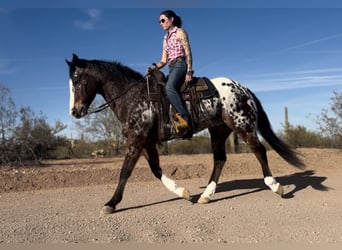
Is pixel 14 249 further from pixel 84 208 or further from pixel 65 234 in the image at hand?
pixel 84 208

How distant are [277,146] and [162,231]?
3896 mm

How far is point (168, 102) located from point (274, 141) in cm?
258

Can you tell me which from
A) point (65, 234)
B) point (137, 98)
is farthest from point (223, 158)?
point (65, 234)

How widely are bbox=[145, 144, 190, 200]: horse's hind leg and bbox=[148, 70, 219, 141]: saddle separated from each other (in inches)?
18.4

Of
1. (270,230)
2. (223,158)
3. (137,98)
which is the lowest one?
(270,230)

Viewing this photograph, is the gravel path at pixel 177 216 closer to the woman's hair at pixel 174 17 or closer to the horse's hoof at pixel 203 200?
the horse's hoof at pixel 203 200

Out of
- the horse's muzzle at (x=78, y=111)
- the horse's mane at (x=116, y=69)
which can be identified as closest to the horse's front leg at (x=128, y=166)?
the horse's muzzle at (x=78, y=111)

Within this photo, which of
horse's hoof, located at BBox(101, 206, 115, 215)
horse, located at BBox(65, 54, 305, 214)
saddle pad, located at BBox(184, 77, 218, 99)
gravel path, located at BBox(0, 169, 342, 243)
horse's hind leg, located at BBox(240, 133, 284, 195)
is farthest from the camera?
horse's hind leg, located at BBox(240, 133, 284, 195)

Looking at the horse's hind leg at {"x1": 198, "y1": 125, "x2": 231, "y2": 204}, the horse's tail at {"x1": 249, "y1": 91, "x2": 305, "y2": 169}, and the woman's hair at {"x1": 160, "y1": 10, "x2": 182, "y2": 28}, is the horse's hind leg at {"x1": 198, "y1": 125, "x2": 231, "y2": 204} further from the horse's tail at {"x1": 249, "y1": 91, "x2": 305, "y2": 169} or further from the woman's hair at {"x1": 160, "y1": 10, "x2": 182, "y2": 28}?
the woman's hair at {"x1": 160, "y1": 10, "x2": 182, "y2": 28}

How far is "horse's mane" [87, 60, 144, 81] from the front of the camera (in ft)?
25.8

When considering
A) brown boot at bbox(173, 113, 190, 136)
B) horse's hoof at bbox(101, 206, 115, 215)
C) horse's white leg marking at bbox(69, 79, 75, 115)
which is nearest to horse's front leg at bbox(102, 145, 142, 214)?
horse's hoof at bbox(101, 206, 115, 215)

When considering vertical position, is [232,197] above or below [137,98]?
below

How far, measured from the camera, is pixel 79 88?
7.64 metres

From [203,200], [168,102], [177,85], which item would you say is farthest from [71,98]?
[203,200]
